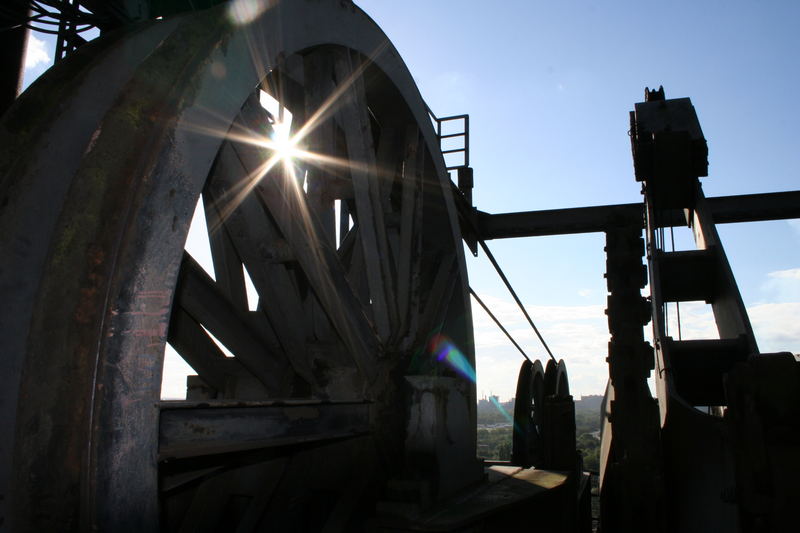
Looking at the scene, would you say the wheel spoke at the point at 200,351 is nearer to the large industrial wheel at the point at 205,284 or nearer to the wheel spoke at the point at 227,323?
the large industrial wheel at the point at 205,284

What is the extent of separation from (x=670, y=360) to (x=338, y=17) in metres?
4.70

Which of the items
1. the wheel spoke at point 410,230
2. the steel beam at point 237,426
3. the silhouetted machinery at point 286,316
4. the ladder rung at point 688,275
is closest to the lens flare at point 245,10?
the silhouetted machinery at point 286,316

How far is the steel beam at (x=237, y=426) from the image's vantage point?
214cm

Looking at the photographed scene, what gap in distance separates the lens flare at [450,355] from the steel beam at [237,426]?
8.18ft

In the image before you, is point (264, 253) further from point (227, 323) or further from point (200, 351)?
point (200, 351)

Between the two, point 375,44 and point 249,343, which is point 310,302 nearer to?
point 249,343

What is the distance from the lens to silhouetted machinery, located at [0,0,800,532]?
6.40 ft

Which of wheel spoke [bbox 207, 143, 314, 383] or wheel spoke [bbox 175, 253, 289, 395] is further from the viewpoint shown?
wheel spoke [bbox 175, 253, 289, 395]

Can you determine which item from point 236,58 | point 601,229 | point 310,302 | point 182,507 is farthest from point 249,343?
point 601,229

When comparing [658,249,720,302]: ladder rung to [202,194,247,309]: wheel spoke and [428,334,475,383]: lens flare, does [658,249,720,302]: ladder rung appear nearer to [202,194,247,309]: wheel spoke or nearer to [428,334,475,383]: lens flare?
[428,334,475,383]: lens flare

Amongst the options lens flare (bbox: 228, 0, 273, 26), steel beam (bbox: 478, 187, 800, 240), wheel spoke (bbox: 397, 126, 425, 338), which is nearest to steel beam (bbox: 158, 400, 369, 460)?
lens flare (bbox: 228, 0, 273, 26)

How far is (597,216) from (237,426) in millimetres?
7299

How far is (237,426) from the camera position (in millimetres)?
2430

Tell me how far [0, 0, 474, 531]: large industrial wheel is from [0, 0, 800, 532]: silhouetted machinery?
11mm
